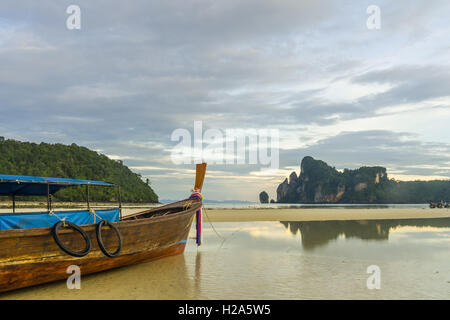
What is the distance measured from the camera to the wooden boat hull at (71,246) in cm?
677

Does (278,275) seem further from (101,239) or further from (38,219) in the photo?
(38,219)

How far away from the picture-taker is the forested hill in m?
64.4

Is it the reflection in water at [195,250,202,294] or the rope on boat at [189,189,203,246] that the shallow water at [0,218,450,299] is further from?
the rope on boat at [189,189,203,246]

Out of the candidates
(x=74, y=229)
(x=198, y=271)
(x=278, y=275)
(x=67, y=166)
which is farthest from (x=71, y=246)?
(x=67, y=166)

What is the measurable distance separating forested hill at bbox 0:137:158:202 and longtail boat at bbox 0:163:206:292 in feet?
184

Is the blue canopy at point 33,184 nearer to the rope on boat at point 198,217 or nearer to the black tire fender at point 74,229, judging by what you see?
the black tire fender at point 74,229

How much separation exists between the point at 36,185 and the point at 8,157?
6812 centimetres

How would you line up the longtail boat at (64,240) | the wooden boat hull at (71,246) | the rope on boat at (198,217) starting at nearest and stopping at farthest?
the wooden boat hull at (71,246), the longtail boat at (64,240), the rope on boat at (198,217)

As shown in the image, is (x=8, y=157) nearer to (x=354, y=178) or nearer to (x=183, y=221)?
(x=183, y=221)

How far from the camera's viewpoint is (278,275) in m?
8.73

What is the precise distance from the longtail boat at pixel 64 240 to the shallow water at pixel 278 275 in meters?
0.36

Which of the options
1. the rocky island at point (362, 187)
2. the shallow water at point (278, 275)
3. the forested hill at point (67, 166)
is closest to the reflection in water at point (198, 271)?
the shallow water at point (278, 275)

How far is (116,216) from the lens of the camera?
1091 cm
